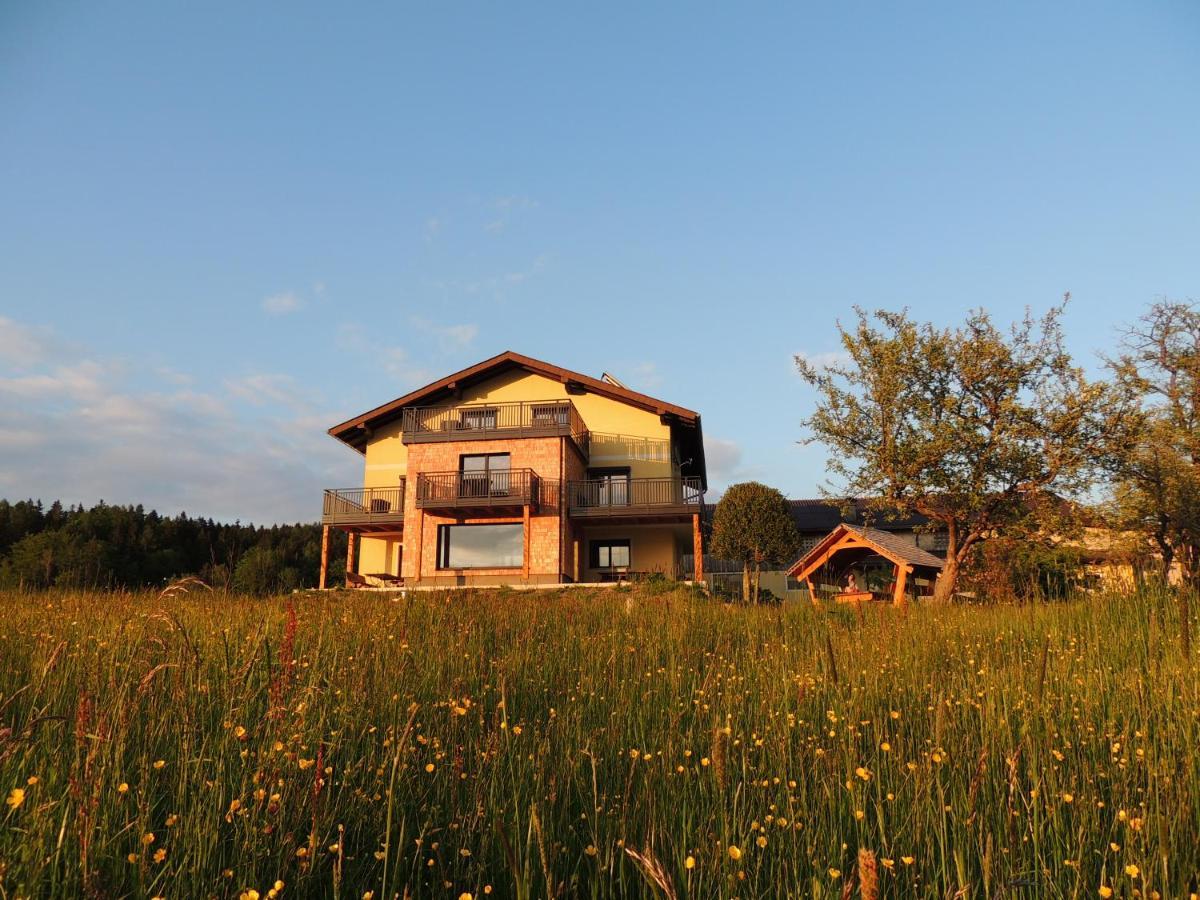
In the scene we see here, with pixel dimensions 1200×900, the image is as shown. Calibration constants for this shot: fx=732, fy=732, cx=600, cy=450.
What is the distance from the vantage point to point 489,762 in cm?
381

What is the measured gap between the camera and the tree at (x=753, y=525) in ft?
91.1

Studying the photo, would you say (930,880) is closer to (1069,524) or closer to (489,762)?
(489,762)

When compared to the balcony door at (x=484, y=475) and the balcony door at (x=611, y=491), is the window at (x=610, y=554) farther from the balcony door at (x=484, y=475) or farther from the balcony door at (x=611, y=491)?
the balcony door at (x=484, y=475)

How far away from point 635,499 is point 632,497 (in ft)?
0.46

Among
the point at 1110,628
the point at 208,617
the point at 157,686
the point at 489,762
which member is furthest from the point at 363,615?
the point at 1110,628

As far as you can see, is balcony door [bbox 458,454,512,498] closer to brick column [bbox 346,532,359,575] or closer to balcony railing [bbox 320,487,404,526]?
balcony railing [bbox 320,487,404,526]

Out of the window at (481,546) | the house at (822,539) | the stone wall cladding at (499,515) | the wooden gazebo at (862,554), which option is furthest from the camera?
the window at (481,546)

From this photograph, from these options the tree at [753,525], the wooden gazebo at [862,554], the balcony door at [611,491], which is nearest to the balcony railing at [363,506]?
the balcony door at [611,491]

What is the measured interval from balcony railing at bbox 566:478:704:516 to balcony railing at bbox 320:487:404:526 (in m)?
7.25

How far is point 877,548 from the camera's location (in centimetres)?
1698

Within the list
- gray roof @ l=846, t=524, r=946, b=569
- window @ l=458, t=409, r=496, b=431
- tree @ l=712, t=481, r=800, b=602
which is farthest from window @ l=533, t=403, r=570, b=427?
gray roof @ l=846, t=524, r=946, b=569

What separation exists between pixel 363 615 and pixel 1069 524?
61.6ft

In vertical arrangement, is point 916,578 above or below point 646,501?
below

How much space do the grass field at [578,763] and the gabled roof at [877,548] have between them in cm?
986
